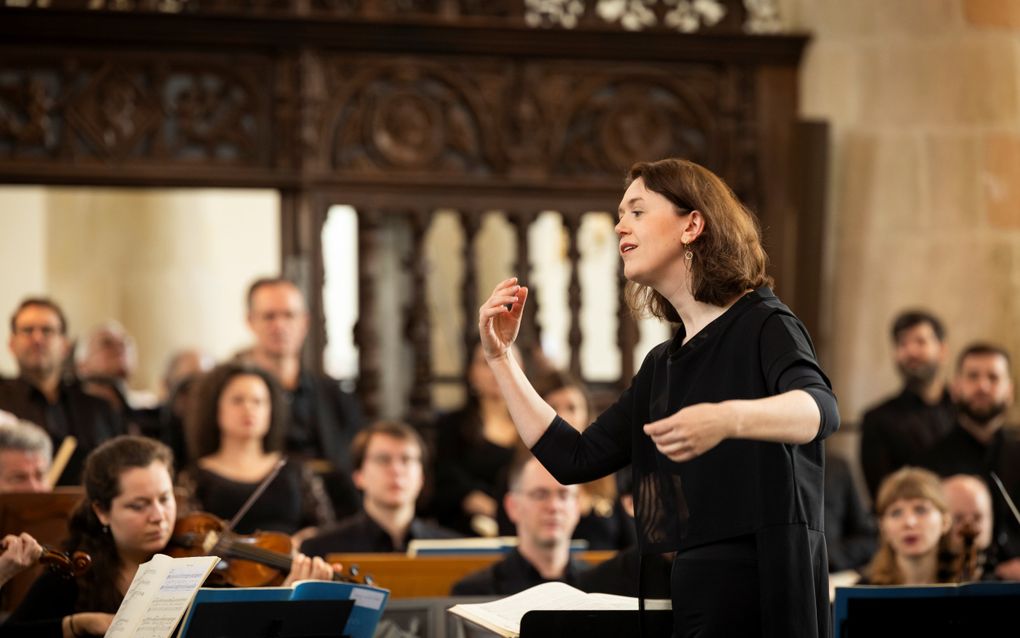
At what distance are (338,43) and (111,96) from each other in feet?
3.52

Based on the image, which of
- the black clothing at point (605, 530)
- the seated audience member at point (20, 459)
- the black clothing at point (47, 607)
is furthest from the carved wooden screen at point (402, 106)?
the black clothing at point (47, 607)

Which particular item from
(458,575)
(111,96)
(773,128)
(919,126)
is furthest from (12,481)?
(919,126)

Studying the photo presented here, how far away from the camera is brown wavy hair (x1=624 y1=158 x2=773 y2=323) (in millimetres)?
3059

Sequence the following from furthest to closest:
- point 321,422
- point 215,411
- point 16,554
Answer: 1. point 321,422
2. point 215,411
3. point 16,554

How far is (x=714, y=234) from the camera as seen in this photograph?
306 cm

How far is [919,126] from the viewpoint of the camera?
769 centimetres

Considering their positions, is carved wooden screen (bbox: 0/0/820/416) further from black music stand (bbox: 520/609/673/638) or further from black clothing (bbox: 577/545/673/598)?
black music stand (bbox: 520/609/673/638)

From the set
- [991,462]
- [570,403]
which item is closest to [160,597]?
[570,403]

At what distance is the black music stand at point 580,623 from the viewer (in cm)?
320

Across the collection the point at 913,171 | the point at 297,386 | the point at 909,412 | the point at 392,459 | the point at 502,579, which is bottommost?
the point at 502,579

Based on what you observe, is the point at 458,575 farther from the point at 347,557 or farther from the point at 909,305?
the point at 909,305

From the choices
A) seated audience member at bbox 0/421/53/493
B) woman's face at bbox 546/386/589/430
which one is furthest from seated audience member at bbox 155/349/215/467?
woman's face at bbox 546/386/589/430

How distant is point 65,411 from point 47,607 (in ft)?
8.78

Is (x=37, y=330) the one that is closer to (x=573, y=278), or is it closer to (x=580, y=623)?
(x=573, y=278)
